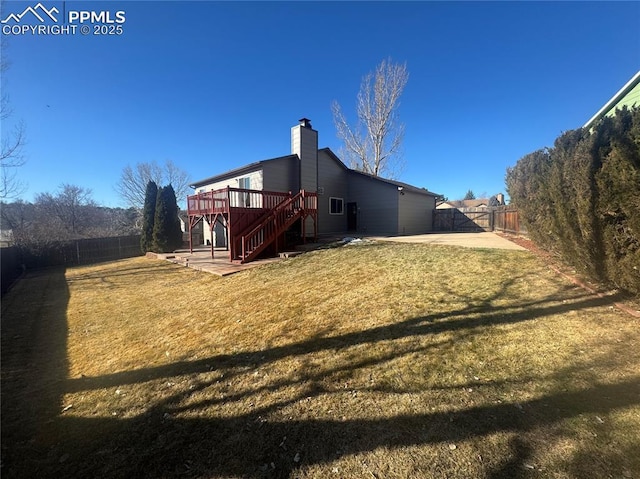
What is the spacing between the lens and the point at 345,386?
2.80 metres

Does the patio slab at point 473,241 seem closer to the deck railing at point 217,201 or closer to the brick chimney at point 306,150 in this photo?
the deck railing at point 217,201

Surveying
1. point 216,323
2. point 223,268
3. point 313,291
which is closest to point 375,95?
point 223,268

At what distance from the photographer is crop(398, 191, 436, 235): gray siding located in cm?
1609

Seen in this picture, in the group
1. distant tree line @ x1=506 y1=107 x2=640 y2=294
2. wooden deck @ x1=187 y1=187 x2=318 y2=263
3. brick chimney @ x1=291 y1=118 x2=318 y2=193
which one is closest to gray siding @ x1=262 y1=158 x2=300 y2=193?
brick chimney @ x1=291 y1=118 x2=318 y2=193

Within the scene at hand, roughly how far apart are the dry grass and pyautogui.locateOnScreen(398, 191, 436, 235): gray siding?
1064 centimetres

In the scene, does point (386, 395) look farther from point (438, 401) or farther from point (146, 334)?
point (146, 334)

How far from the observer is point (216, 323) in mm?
4820

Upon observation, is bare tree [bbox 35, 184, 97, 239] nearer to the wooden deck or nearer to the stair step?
the wooden deck

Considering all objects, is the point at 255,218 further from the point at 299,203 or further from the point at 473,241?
the point at 473,241

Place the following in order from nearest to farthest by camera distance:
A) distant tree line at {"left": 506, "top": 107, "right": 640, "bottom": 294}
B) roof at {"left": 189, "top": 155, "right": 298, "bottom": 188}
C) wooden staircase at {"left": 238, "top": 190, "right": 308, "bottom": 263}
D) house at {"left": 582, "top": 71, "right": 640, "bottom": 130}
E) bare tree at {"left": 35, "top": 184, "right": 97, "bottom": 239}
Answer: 1. distant tree line at {"left": 506, "top": 107, "right": 640, "bottom": 294}
2. house at {"left": 582, "top": 71, "right": 640, "bottom": 130}
3. wooden staircase at {"left": 238, "top": 190, "right": 308, "bottom": 263}
4. roof at {"left": 189, "top": 155, "right": 298, "bottom": 188}
5. bare tree at {"left": 35, "top": 184, "right": 97, "bottom": 239}

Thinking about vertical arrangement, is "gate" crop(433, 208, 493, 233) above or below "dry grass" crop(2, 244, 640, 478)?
above

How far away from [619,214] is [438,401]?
137 inches

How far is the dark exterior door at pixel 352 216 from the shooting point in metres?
17.4

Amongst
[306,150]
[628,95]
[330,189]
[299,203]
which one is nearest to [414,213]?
[330,189]
